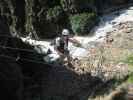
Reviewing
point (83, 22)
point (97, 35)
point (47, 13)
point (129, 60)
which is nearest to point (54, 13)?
point (47, 13)

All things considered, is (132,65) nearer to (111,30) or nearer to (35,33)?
(111,30)

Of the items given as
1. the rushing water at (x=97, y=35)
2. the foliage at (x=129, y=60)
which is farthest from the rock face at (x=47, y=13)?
the foliage at (x=129, y=60)

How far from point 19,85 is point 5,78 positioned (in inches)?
27.1

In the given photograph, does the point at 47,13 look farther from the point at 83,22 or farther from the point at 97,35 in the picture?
the point at 97,35

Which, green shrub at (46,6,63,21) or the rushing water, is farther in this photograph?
green shrub at (46,6,63,21)

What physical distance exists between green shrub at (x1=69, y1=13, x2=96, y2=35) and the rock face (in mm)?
50

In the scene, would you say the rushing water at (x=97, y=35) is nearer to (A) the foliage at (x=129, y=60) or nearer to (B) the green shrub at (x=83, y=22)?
(B) the green shrub at (x=83, y=22)

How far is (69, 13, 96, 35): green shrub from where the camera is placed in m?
20.1

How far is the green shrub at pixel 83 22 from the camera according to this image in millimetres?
20094

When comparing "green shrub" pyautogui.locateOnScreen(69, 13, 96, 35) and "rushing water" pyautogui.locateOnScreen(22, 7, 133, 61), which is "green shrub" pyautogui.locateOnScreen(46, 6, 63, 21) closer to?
"green shrub" pyautogui.locateOnScreen(69, 13, 96, 35)

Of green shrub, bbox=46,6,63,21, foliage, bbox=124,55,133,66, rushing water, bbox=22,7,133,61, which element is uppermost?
green shrub, bbox=46,6,63,21

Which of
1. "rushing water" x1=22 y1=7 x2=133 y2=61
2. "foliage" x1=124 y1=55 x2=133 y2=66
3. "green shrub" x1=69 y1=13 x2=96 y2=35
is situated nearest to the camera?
"foliage" x1=124 y1=55 x2=133 y2=66

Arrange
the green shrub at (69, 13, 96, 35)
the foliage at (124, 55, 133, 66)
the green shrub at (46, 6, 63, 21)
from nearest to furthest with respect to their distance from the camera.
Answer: the foliage at (124, 55, 133, 66) → the green shrub at (69, 13, 96, 35) → the green shrub at (46, 6, 63, 21)

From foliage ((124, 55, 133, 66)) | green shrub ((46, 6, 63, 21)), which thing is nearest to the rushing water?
green shrub ((46, 6, 63, 21))
